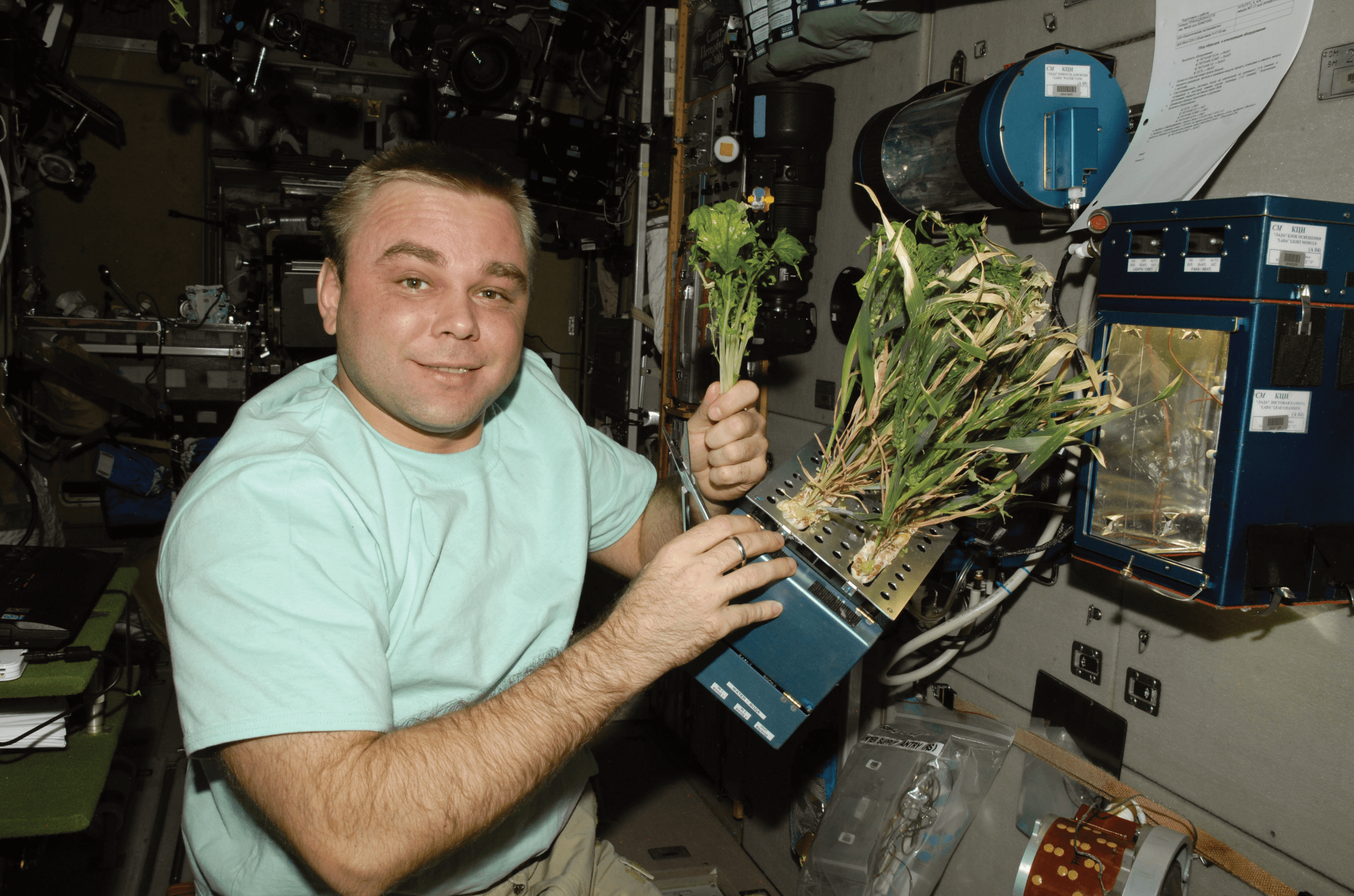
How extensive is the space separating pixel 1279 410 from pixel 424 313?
1.34 meters

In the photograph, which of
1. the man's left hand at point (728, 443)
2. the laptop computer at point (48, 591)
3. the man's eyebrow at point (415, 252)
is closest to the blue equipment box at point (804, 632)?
the man's left hand at point (728, 443)

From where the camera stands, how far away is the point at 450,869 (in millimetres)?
1347

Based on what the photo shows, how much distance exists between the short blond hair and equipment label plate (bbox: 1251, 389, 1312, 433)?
1.21m

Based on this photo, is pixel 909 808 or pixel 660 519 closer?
pixel 660 519

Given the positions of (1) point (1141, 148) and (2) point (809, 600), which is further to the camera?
(1) point (1141, 148)

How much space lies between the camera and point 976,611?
1.81 metres

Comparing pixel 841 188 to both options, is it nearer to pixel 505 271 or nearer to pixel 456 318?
→ pixel 505 271

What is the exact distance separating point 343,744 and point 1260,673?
4.99 feet

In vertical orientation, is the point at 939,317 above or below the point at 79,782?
above

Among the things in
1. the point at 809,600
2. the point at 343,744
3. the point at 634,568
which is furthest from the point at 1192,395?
the point at 343,744

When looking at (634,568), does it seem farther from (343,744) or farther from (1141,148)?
(1141,148)

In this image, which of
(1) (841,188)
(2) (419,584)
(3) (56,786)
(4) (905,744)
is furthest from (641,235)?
(3) (56,786)

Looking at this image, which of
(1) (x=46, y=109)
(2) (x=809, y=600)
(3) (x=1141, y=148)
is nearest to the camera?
(2) (x=809, y=600)

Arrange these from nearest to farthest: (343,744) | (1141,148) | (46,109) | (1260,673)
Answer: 1. (343,744)
2. (1260,673)
3. (1141,148)
4. (46,109)
